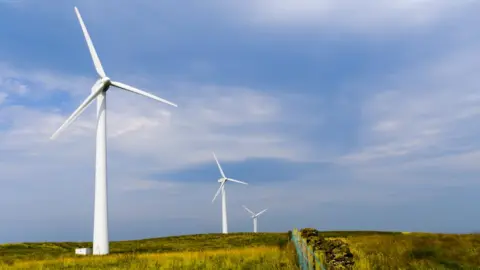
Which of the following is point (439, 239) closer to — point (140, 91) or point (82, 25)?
point (140, 91)

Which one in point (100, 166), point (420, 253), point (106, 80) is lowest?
point (420, 253)

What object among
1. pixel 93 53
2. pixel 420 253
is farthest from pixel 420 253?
pixel 93 53

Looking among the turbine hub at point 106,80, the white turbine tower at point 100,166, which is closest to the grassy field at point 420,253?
the white turbine tower at point 100,166

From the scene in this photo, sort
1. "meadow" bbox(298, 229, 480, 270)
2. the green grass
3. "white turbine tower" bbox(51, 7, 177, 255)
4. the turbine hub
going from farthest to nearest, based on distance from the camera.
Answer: the turbine hub
"white turbine tower" bbox(51, 7, 177, 255)
the green grass
"meadow" bbox(298, 229, 480, 270)

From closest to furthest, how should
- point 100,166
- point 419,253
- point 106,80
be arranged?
1. point 419,253
2. point 100,166
3. point 106,80

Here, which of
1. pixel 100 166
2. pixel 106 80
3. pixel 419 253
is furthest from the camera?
pixel 106 80

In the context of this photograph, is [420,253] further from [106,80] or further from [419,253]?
[106,80]

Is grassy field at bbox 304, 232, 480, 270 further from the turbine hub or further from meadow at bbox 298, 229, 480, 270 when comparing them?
the turbine hub

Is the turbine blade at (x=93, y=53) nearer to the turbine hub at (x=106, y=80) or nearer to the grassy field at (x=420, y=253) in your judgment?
the turbine hub at (x=106, y=80)

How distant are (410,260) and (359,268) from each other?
5.76 meters

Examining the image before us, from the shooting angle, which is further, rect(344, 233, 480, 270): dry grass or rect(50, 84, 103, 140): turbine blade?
rect(50, 84, 103, 140): turbine blade

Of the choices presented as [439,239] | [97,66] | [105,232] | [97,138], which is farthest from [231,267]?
[97,66]

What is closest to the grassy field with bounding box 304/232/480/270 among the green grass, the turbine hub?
the green grass

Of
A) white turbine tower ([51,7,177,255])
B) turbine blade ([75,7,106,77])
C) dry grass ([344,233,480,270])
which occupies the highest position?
turbine blade ([75,7,106,77])
